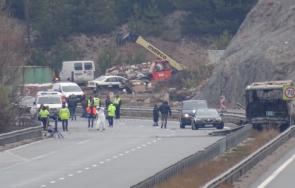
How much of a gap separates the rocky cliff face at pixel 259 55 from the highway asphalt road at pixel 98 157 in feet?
44.9

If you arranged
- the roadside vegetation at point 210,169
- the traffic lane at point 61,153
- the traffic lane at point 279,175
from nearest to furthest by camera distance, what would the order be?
1. the roadside vegetation at point 210,169
2. the traffic lane at point 279,175
3. the traffic lane at point 61,153

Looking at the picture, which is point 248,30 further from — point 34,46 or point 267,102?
point 34,46

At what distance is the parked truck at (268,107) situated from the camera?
40.2 m

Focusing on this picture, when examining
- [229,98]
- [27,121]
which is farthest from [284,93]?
[229,98]

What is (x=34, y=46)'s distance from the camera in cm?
10112

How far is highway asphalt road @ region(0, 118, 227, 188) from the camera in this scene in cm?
2409

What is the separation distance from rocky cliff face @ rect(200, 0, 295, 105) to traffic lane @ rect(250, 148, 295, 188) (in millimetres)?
30659

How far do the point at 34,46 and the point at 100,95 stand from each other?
1225 inches

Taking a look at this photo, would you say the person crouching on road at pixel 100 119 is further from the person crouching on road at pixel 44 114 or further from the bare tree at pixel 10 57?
the bare tree at pixel 10 57

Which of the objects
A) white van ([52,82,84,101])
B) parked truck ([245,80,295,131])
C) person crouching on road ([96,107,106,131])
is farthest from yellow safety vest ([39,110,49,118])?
white van ([52,82,84,101])

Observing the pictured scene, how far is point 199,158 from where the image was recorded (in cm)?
2441

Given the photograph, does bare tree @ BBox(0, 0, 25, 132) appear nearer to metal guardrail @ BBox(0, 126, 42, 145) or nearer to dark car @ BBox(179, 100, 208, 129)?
metal guardrail @ BBox(0, 126, 42, 145)

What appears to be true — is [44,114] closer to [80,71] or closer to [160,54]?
[80,71]

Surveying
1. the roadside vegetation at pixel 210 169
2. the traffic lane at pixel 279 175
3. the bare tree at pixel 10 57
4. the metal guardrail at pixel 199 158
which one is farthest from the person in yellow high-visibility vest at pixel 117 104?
the traffic lane at pixel 279 175
